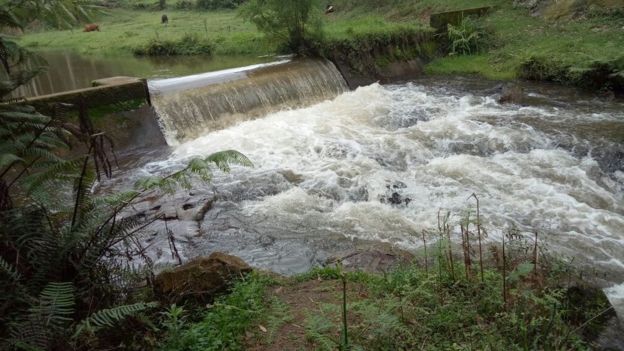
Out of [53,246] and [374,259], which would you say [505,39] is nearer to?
[374,259]

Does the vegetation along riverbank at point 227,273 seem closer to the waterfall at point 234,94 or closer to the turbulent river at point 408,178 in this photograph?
the turbulent river at point 408,178

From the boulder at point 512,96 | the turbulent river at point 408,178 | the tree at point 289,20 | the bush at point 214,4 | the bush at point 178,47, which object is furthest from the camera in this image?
the bush at point 214,4

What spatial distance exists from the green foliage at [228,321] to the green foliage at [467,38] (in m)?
14.6

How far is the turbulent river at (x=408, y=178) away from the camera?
6.01 meters

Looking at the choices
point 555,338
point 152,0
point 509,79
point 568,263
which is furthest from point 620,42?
point 152,0

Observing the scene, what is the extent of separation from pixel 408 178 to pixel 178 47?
1753 centimetres

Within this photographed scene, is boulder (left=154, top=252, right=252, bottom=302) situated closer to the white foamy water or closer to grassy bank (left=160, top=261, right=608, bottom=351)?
grassy bank (left=160, top=261, right=608, bottom=351)

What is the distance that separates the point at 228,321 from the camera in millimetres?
3686

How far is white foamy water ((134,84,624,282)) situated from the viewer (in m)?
6.25

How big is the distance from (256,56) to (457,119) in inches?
392

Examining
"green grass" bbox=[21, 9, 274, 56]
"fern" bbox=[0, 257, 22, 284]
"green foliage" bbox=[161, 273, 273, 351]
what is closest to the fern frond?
"fern" bbox=[0, 257, 22, 284]

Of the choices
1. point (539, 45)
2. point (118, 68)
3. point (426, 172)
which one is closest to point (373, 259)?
point (426, 172)

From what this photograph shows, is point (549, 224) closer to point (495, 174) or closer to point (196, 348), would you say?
point (495, 174)

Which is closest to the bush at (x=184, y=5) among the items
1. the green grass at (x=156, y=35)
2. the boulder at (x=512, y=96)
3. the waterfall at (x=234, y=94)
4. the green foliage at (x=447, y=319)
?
the green grass at (x=156, y=35)
